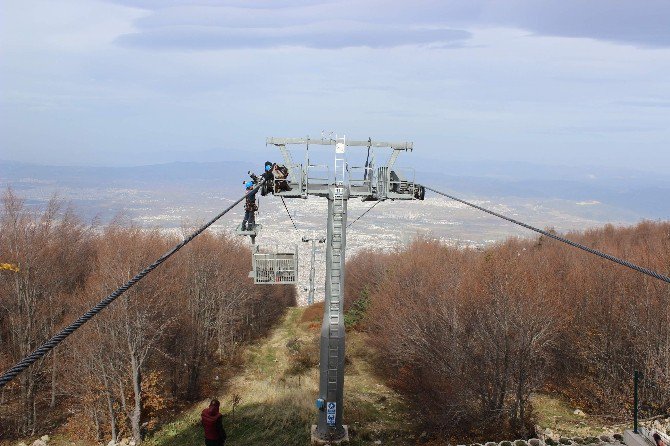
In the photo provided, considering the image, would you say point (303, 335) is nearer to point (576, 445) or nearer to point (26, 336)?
point (26, 336)

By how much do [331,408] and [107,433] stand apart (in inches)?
714

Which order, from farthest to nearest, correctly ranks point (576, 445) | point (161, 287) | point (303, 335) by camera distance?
point (303, 335) → point (161, 287) → point (576, 445)

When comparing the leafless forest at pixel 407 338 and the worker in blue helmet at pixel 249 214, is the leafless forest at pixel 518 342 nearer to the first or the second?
the leafless forest at pixel 407 338

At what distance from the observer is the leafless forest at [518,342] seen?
21.8 meters

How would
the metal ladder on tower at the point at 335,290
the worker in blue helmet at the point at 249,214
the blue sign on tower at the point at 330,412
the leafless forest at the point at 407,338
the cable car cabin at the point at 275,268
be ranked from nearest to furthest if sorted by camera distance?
the metal ladder on tower at the point at 335,290 → the blue sign on tower at the point at 330,412 → the cable car cabin at the point at 275,268 → the worker in blue helmet at the point at 249,214 → the leafless forest at the point at 407,338

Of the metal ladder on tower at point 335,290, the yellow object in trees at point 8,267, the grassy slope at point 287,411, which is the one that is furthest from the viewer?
the yellow object in trees at point 8,267

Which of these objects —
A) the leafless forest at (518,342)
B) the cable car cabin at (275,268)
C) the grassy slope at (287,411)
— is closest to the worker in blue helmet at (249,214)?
the cable car cabin at (275,268)

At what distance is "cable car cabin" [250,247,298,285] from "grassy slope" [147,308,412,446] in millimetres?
5791

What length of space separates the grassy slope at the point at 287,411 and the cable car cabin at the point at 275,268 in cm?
579

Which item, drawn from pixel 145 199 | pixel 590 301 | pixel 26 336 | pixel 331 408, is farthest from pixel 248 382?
pixel 145 199

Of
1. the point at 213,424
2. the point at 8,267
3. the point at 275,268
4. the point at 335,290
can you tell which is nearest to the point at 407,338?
the point at 275,268

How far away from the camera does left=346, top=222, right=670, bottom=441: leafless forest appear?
71.6ft

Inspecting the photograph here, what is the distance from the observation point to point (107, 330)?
24422 mm

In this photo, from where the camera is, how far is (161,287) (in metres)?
28.7
